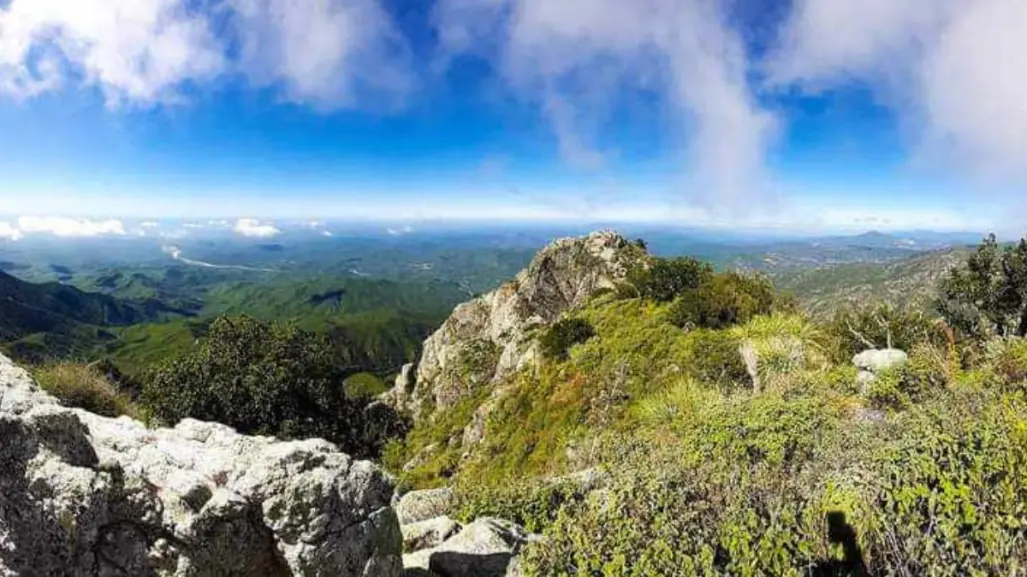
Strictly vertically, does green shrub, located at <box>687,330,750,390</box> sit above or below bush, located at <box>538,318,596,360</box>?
above

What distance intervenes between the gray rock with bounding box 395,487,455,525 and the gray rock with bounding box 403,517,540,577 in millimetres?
3452

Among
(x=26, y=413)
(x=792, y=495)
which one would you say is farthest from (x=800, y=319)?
(x=26, y=413)

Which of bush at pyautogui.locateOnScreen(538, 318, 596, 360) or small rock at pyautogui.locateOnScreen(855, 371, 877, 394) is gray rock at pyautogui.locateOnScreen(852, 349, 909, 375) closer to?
small rock at pyautogui.locateOnScreen(855, 371, 877, 394)

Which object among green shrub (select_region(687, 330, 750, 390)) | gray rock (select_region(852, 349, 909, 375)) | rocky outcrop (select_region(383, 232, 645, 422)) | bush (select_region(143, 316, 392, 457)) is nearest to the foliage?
gray rock (select_region(852, 349, 909, 375))

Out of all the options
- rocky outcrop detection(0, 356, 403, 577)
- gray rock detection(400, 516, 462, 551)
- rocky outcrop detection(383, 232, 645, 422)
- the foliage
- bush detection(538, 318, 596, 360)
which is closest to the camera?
rocky outcrop detection(0, 356, 403, 577)

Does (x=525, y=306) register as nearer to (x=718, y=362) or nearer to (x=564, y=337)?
(x=564, y=337)

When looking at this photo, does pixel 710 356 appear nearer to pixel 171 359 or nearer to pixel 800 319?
pixel 800 319

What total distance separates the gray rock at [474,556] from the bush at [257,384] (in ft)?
42.1

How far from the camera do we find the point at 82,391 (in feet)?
52.9

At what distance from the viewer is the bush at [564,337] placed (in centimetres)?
3894

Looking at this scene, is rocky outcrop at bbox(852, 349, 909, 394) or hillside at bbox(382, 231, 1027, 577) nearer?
hillside at bbox(382, 231, 1027, 577)

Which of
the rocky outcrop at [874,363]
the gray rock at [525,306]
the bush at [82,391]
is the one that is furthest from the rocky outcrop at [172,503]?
the gray rock at [525,306]

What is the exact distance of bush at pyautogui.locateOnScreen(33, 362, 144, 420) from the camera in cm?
1528

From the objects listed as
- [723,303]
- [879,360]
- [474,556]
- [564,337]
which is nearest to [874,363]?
[879,360]
